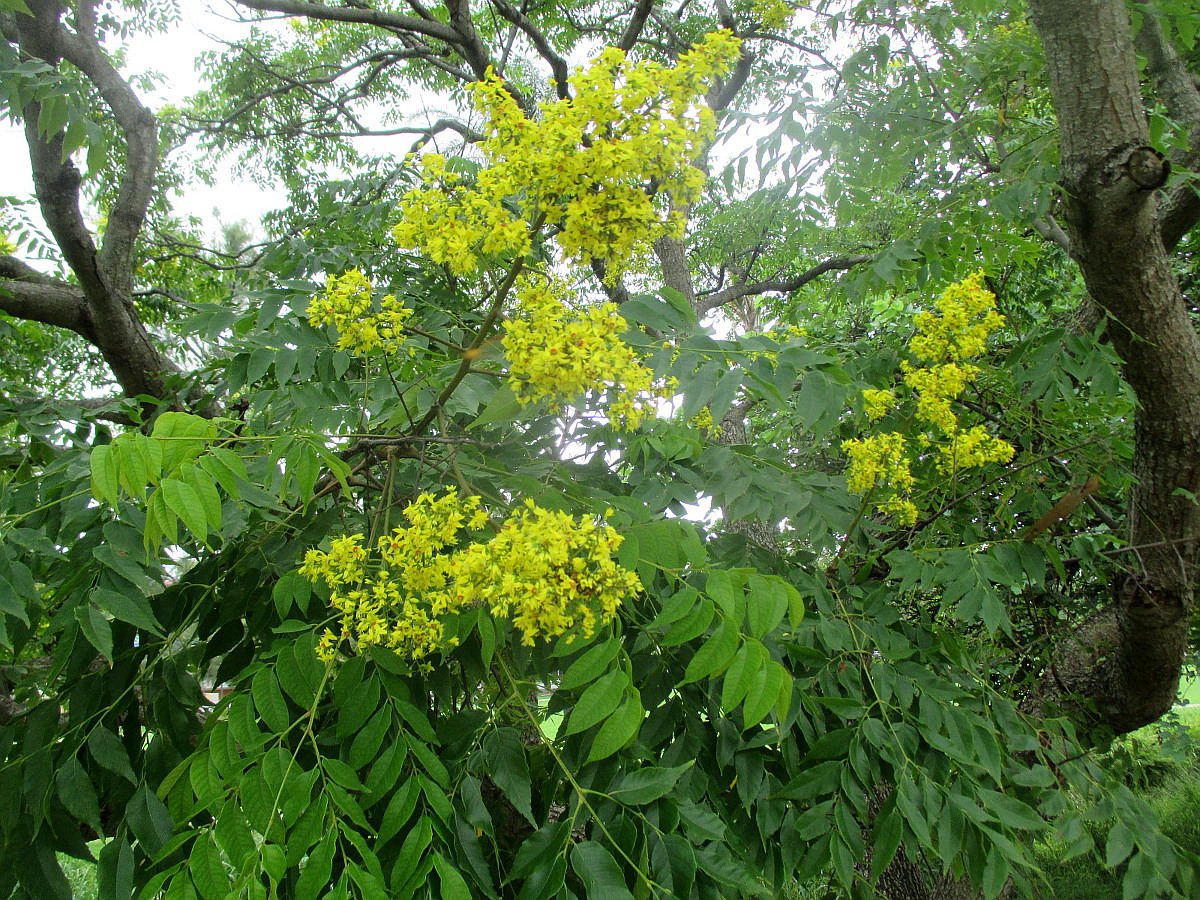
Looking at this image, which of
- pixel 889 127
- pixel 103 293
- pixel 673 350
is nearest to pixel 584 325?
pixel 673 350

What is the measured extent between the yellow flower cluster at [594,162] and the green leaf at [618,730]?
0.82 m

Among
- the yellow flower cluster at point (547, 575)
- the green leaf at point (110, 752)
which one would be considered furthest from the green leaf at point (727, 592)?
the green leaf at point (110, 752)

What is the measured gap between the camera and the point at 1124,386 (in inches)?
98.2

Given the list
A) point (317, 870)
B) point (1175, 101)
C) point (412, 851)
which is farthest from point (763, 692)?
point (1175, 101)

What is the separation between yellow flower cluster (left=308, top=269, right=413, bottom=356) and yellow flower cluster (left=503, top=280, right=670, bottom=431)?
279 mm

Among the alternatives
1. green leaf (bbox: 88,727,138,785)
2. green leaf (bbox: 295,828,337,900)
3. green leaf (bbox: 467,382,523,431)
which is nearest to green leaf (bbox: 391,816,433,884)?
green leaf (bbox: 295,828,337,900)

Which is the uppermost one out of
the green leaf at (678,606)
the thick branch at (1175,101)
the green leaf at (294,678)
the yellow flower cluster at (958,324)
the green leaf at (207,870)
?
the thick branch at (1175,101)

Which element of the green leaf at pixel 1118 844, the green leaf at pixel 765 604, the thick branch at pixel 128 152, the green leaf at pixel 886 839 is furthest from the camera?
the thick branch at pixel 128 152

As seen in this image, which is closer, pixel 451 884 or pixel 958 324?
pixel 451 884

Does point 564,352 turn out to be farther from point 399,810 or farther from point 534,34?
point 534,34

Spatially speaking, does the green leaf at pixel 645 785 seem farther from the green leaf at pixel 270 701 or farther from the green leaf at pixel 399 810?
the green leaf at pixel 270 701

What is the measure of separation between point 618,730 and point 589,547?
0.31m

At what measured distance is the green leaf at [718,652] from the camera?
4.06ft

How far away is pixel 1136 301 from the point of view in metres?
2.31
